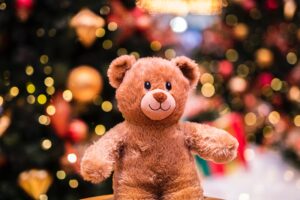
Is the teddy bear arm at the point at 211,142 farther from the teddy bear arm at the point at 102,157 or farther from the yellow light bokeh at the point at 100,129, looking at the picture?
the yellow light bokeh at the point at 100,129

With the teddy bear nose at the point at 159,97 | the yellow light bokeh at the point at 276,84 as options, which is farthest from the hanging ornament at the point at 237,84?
the teddy bear nose at the point at 159,97

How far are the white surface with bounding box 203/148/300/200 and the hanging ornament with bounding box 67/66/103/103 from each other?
62 cm

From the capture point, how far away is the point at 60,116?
5.31 ft

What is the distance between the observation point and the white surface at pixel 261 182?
1.93m

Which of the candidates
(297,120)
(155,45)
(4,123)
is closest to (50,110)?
(4,123)

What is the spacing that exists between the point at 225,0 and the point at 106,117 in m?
0.68

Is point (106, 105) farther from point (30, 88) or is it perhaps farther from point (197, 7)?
point (197, 7)

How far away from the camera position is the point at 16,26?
168 cm

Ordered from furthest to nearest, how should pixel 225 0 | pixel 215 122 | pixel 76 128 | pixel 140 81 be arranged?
pixel 225 0 → pixel 215 122 → pixel 76 128 → pixel 140 81

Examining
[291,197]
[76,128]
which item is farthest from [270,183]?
[76,128]

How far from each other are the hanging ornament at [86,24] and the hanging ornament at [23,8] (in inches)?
5.9

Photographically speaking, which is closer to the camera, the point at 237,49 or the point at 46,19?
the point at 46,19

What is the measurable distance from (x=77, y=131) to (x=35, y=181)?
8.3 inches

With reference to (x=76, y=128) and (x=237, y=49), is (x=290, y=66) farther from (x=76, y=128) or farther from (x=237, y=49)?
(x=76, y=128)
